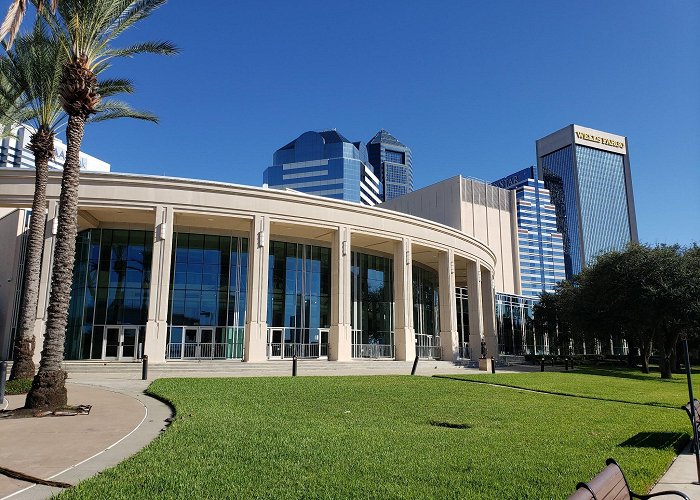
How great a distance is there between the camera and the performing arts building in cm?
2934

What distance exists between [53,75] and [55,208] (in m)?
12.8

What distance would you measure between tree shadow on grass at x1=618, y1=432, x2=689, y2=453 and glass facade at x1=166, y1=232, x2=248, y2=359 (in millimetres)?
27126

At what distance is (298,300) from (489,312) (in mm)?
20830

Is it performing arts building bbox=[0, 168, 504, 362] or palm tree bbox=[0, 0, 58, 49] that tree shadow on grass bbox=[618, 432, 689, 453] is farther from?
performing arts building bbox=[0, 168, 504, 362]

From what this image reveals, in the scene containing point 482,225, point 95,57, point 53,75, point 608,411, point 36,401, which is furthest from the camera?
point 482,225

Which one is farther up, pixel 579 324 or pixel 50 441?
pixel 579 324

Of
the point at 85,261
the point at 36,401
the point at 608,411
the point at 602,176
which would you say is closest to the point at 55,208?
the point at 85,261

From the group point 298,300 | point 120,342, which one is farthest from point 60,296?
point 298,300

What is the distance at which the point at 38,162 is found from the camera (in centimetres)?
1955

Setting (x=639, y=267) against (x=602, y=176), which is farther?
(x=602, y=176)

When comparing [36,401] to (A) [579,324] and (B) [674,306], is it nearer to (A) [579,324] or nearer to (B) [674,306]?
(B) [674,306]

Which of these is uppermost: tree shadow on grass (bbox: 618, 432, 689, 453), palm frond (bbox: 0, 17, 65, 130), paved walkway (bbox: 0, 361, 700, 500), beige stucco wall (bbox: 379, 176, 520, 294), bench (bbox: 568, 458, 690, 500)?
beige stucco wall (bbox: 379, 176, 520, 294)

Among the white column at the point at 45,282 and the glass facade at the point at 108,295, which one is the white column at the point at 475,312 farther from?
the white column at the point at 45,282

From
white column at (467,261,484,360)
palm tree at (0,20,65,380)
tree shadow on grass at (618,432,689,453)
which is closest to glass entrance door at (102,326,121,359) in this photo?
palm tree at (0,20,65,380)
